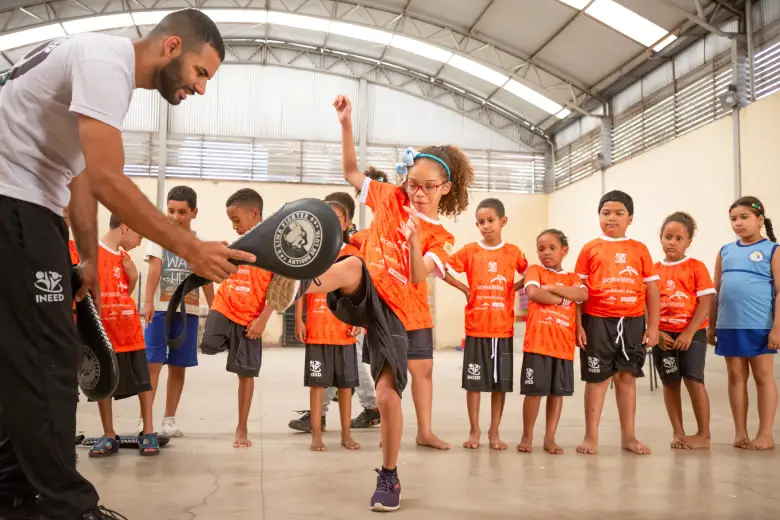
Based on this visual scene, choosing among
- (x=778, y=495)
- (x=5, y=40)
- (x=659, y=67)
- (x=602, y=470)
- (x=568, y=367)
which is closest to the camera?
(x=778, y=495)

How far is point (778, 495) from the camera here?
2553 millimetres

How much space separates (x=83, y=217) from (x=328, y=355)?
6.26 ft

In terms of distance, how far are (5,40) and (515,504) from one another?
1312 centimetres

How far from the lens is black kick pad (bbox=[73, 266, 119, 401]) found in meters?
1.97

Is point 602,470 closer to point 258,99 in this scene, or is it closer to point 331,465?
point 331,465

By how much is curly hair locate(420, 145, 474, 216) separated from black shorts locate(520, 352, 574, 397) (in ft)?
3.43

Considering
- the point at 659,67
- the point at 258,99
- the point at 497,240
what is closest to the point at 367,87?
the point at 258,99

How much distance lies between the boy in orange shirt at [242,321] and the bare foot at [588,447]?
1.75m

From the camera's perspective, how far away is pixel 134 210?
1551mm

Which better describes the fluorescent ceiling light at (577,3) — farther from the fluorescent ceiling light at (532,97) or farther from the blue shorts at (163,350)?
the blue shorts at (163,350)

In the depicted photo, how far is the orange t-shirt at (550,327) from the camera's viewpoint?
3664 millimetres

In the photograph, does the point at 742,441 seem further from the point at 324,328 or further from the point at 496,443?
the point at 324,328

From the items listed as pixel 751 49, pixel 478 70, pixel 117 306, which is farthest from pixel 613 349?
pixel 478 70

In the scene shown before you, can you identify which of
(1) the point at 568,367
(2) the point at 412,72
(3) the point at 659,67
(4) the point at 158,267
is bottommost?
(1) the point at 568,367
